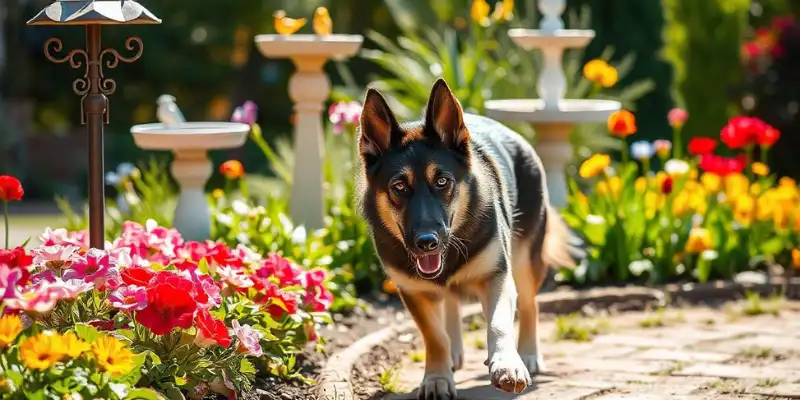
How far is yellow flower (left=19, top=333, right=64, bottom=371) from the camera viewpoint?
11.5 ft

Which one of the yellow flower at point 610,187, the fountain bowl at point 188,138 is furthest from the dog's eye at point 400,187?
the yellow flower at point 610,187

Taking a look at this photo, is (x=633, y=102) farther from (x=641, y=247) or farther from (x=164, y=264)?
(x=164, y=264)

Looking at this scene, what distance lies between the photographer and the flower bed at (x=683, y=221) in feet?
24.6

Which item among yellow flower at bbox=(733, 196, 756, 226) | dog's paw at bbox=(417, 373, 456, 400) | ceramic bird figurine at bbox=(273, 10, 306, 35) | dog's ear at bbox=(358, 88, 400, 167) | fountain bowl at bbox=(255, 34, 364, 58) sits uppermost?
ceramic bird figurine at bbox=(273, 10, 306, 35)

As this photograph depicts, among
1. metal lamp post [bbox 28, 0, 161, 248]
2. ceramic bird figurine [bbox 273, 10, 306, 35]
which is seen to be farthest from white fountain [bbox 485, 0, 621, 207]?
metal lamp post [bbox 28, 0, 161, 248]

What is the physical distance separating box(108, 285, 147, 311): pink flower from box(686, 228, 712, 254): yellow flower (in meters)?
4.18

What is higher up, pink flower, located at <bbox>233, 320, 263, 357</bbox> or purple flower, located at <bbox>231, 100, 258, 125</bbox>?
purple flower, located at <bbox>231, 100, 258, 125</bbox>

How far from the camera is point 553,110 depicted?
26.2ft

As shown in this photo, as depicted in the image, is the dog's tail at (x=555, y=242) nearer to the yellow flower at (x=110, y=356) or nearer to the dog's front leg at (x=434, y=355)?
the dog's front leg at (x=434, y=355)

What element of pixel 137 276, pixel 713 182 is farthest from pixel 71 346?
pixel 713 182

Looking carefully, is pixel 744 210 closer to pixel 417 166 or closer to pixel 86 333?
pixel 417 166

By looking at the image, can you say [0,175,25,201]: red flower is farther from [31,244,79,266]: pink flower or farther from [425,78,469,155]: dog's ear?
[425,78,469,155]: dog's ear

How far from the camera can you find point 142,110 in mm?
19391

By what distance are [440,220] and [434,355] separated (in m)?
0.80
